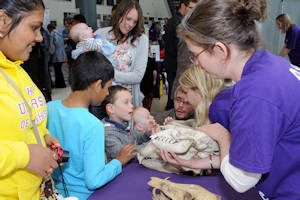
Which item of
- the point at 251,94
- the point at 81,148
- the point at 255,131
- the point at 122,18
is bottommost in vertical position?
the point at 81,148

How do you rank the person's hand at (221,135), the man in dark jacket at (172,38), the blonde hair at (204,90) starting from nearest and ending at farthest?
the person's hand at (221,135)
the blonde hair at (204,90)
the man in dark jacket at (172,38)

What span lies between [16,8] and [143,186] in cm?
102

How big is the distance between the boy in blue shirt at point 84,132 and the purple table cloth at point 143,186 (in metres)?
0.05

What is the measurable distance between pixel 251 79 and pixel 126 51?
1818mm

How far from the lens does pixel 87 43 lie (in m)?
2.31

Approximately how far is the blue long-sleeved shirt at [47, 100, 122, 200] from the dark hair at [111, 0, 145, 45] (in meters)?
1.27

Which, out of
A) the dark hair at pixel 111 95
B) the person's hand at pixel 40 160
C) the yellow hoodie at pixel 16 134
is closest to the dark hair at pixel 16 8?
the yellow hoodie at pixel 16 134

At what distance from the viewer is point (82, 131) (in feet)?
4.33

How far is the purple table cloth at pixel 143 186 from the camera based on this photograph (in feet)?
4.04

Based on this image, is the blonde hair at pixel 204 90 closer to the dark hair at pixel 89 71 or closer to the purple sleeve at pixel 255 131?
the dark hair at pixel 89 71

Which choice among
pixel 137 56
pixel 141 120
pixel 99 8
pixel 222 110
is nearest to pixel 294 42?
pixel 137 56

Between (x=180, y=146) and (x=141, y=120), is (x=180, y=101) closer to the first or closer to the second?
(x=141, y=120)

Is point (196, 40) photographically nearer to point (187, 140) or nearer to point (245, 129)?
point (245, 129)

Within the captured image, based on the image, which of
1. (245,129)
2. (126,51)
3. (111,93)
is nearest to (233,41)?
(245,129)
